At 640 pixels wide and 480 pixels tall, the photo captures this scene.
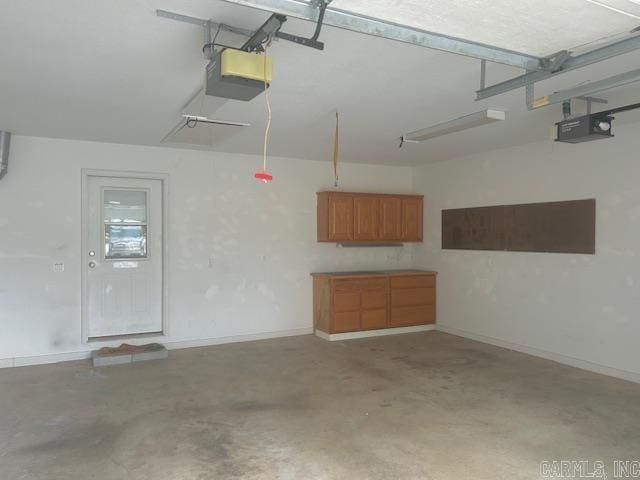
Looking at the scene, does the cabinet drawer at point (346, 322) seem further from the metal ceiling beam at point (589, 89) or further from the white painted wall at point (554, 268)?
the metal ceiling beam at point (589, 89)

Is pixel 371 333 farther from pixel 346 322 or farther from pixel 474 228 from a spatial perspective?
pixel 474 228

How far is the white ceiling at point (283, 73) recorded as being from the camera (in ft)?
7.52

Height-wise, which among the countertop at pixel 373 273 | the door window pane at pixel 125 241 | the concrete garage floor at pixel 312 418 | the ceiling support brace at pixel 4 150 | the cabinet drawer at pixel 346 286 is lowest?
the concrete garage floor at pixel 312 418

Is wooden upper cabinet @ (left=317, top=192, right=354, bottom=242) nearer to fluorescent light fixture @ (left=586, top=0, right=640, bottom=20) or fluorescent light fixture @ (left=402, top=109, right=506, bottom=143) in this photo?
fluorescent light fixture @ (left=402, top=109, right=506, bottom=143)

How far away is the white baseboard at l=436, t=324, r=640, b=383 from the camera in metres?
4.81

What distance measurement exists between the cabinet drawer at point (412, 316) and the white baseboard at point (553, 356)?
0.32m

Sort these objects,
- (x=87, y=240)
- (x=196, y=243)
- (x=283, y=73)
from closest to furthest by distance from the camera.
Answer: (x=283, y=73) < (x=87, y=240) < (x=196, y=243)

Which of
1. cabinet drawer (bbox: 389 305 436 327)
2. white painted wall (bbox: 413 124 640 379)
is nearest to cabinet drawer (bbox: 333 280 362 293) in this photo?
cabinet drawer (bbox: 389 305 436 327)

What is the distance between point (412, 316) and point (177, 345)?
3.49m

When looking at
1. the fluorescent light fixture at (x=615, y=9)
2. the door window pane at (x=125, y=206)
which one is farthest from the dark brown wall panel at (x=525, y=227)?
the door window pane at (x=125, y=206)

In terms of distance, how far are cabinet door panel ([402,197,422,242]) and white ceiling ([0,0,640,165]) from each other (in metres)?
1.90

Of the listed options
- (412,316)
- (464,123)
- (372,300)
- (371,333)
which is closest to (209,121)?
(464,123)

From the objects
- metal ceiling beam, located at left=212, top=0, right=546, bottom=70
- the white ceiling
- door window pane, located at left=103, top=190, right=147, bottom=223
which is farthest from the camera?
door window pane, located at left=103, top=190, right=147, bottom=223

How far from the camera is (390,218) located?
286 inches
